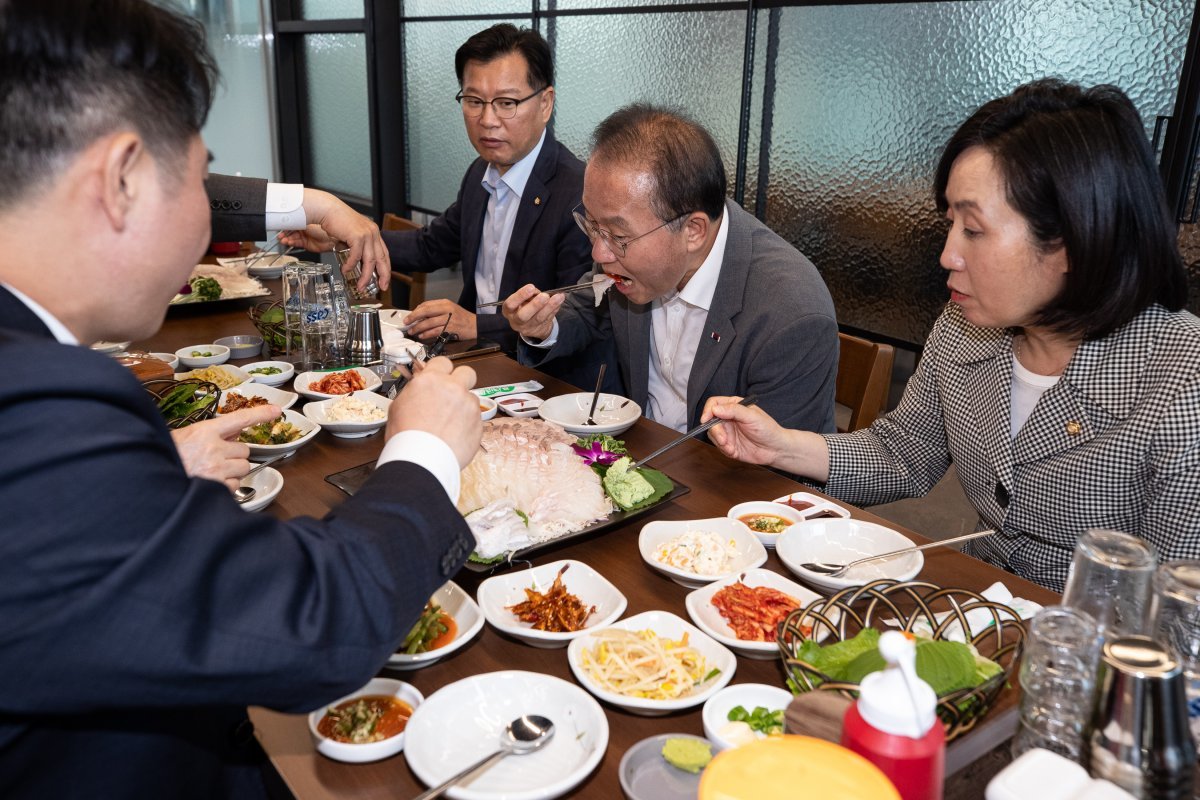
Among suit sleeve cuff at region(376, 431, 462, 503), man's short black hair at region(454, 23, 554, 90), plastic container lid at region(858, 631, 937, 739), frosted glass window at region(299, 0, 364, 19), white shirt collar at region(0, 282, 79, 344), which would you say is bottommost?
plastic container lid at region(858, 631, 937, 739)

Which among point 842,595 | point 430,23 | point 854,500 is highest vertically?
point 430,23

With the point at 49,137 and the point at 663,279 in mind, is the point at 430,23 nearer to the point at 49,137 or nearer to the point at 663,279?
the point at 663,279

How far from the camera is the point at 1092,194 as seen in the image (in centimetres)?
159

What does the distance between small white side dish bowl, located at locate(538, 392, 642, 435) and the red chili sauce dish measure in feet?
3.57

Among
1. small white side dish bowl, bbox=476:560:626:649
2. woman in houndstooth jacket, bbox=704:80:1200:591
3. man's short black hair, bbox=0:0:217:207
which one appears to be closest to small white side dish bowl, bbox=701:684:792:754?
small white side dish bowl, bbox=476:560:626:649

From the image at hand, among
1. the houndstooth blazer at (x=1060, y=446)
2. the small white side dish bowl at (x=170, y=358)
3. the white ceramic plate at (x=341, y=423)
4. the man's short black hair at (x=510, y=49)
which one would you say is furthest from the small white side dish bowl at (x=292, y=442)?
the man's short black hair at (x=510, y=49)

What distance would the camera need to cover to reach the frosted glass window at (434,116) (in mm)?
6363

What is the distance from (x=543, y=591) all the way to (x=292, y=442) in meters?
0.89

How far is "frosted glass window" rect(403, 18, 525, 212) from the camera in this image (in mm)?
6363

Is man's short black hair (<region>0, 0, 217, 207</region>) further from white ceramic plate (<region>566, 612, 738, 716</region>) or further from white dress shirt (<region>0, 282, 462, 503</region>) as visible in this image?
white ceramic plate (<region>566, 612, 738, 716</region>)

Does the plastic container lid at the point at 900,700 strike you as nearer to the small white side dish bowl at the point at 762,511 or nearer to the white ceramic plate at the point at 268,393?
the small white side dish bowl at the point at 762,511

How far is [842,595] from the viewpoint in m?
1.28

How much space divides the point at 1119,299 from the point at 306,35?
7676 millimetres

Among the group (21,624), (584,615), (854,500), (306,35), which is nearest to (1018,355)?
(854,500)
